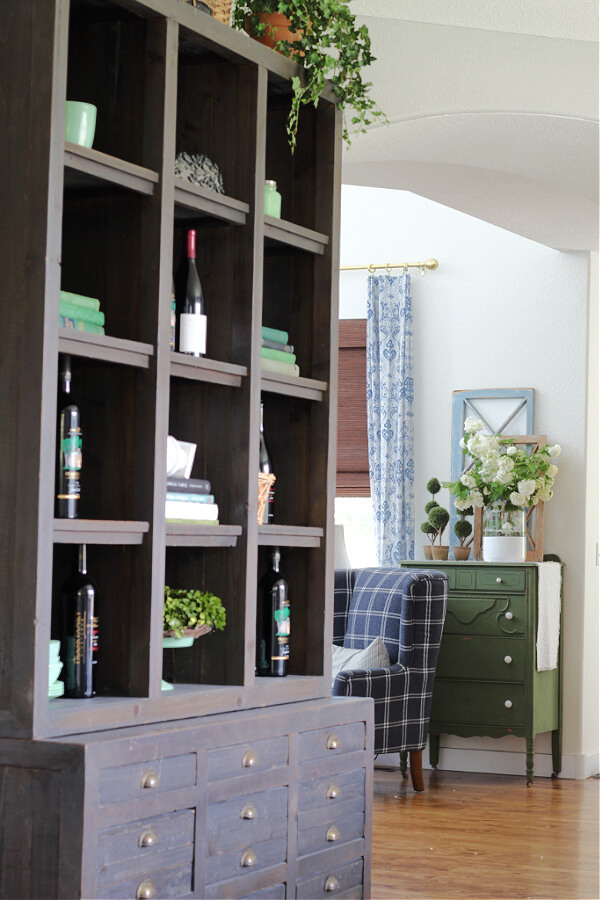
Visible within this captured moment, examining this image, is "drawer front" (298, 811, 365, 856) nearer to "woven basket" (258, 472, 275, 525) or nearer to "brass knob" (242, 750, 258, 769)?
"brass knob" (242, 750, 258, 769)

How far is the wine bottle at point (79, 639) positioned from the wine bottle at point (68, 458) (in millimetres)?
178

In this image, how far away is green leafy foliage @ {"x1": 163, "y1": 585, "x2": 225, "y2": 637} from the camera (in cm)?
278

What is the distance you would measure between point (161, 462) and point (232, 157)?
0.86 metres

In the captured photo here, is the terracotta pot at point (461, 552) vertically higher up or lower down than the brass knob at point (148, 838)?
higher up

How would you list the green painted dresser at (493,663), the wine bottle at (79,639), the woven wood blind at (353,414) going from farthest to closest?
the woven wood blind at (353,414)
the green painted dresser at (493,663)
the wine bottle at (79,639)

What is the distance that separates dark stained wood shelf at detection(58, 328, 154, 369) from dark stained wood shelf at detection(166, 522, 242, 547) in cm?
38

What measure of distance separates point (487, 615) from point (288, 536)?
10.3 feet

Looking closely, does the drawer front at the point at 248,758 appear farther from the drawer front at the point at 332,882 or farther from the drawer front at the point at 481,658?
the drawer front at the point at 481,658

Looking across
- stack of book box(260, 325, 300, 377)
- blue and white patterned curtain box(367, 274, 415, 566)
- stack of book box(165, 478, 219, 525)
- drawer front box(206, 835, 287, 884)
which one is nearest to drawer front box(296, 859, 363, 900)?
drawer front box(206, 835, 287, 884)

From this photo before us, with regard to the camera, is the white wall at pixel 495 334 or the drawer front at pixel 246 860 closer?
the drawer front at pixel 246 860

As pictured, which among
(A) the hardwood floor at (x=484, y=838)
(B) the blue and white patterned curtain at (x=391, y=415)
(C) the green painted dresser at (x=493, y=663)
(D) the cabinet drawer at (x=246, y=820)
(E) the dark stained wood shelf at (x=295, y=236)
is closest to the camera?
(D) the cabinet drawer at (x=246, y=820)

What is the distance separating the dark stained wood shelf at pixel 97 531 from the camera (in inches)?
92.9

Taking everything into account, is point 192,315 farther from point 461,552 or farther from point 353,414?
point 353,414

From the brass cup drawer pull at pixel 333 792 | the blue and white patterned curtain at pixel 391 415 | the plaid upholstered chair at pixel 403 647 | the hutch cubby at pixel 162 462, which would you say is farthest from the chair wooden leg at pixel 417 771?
the brass cup drawer pull at pixel 333 792
